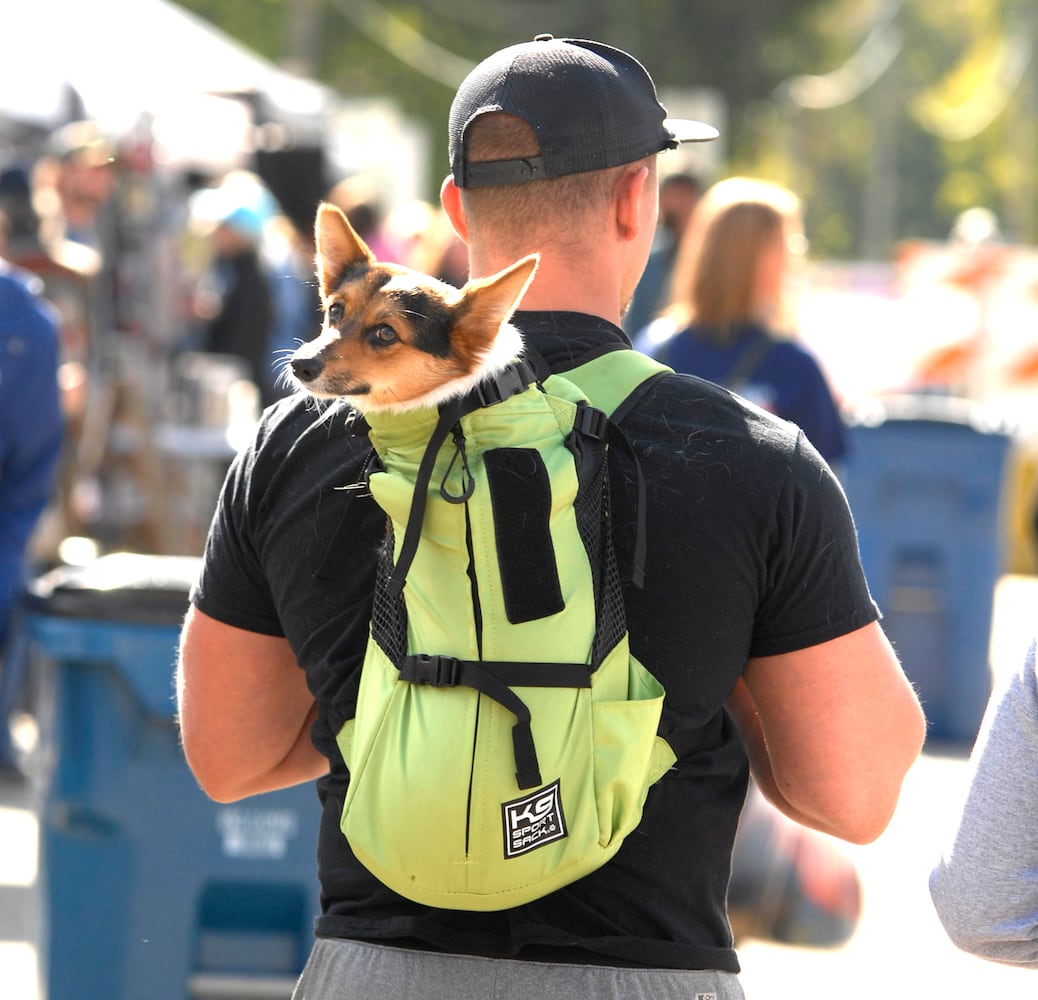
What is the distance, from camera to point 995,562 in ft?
26.3

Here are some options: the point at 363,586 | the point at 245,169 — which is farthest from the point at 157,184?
the point at 363,586

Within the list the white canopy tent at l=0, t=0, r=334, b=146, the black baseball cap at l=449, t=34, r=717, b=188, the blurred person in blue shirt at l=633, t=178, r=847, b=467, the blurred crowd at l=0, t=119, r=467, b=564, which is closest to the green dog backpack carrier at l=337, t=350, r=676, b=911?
the black baseball cap at l=449, t=34, r=717, b=188

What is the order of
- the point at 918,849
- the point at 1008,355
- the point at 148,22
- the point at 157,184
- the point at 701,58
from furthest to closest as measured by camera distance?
the point at 701,58
the point at 148,22
the point at 1008,355
the point at 157,184
the point at 918,849

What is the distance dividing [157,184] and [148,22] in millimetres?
2978

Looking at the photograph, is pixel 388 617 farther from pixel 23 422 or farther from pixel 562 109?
pixel 23 422

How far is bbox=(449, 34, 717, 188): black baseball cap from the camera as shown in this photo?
2.08m

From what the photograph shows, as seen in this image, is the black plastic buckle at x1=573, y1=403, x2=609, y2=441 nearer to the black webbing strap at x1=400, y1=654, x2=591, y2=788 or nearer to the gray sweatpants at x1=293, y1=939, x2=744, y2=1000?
the black webbing strap at x1=400, y1=654, x2=591, y2=788

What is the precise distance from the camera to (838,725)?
2.02m

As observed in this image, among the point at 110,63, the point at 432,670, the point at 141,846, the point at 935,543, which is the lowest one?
the point at 935,543

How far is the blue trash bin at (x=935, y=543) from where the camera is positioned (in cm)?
783

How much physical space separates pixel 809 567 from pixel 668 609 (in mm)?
167

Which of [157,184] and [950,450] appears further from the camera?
[157,184]

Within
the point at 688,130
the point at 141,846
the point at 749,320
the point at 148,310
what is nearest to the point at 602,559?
the point at 688,130

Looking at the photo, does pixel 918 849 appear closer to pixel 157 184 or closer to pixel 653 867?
pixel 653 867
